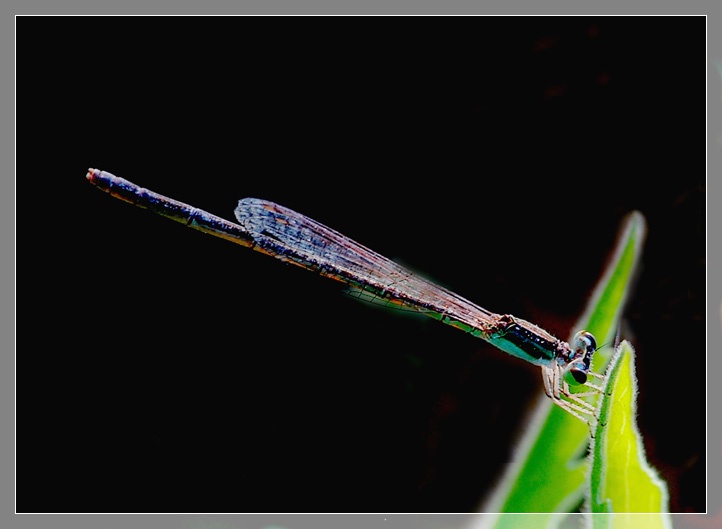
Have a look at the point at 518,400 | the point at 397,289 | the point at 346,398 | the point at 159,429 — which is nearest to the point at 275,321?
the point at 346,398

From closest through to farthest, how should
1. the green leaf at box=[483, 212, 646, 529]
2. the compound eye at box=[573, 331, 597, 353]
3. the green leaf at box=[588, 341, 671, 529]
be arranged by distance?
the green leaf at box=[588, 341, 671, 529], the green leaf at box=[483, 212, 646, 529], the compound eye at box=[573, 331, 597, 353]

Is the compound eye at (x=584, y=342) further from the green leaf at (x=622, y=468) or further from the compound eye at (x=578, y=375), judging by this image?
the green leaf at (x=622, y=468)

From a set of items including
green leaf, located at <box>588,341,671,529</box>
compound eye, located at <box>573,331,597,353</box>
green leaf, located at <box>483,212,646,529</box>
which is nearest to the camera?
green leaf, located at <box>588,341,671,529</box>

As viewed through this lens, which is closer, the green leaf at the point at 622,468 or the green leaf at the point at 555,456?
the green leaf at the point at 622,468

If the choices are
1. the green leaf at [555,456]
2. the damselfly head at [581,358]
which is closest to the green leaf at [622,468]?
the green leaf at [555,456]

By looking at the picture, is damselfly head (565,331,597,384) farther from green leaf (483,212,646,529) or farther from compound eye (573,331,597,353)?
green leaf (483,212,646,529)

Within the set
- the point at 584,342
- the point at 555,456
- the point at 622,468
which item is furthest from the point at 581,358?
the point at 622,468

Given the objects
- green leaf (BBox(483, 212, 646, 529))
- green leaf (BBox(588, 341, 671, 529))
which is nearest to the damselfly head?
green leaf (BBox(483, 212, 646, 529))
